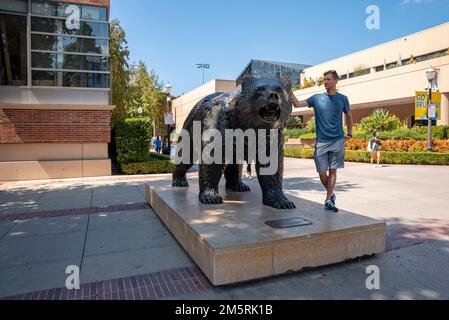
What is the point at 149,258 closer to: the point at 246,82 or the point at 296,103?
the point at 246,82

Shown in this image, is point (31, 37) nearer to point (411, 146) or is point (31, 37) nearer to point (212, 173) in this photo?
point (212, 173)

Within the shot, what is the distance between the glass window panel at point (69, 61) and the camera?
11031mm

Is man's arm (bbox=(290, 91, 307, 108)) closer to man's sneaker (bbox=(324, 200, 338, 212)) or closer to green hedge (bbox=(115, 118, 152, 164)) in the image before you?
man's sneaker (bbox=(324, 200, 338, 212))

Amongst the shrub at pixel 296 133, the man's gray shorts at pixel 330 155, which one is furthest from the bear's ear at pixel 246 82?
the shrub at pixel 296 133

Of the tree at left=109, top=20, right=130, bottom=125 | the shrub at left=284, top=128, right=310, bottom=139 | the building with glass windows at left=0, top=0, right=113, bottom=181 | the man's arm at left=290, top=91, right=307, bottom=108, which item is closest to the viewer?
the man's arm at left=290, top=91, right=307, bottom=108

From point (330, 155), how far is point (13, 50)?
11649 millimetres

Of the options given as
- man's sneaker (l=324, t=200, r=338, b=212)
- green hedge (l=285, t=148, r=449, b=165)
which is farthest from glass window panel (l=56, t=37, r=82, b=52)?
green hedge (l=285, t=148, r=449, b=165)

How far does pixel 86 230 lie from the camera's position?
14.9 ft

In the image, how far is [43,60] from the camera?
10836mm

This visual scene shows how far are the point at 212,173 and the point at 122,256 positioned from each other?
143 cm

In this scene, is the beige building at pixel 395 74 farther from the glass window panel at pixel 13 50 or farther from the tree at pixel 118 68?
the glass window panel at pixel 13 50

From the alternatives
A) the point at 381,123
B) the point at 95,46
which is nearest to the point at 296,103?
the point at 95,46

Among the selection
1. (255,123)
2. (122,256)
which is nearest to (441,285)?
(255,123)

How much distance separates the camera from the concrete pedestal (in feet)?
8.97
